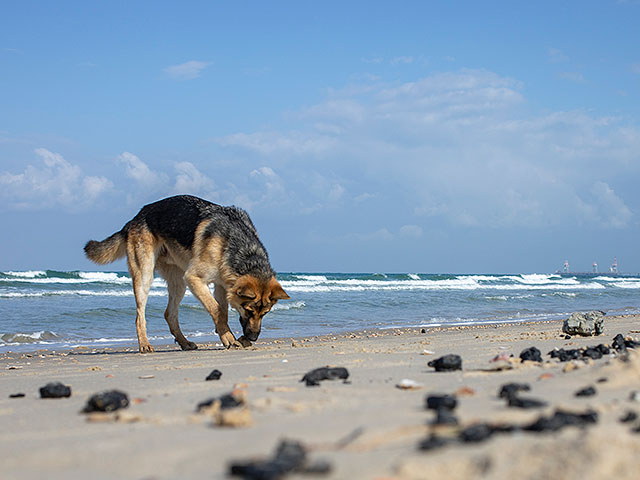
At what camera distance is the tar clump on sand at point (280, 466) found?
2053 millimetres

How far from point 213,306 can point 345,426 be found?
21.4 ft

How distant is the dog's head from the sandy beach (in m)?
3.14

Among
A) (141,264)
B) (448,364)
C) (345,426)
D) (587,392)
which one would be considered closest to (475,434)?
(345,426)

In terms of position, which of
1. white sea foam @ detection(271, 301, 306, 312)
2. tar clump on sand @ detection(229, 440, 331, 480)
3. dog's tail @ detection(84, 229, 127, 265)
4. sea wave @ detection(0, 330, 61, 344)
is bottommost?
sea wave @ detection(0, 330, 61, 344)

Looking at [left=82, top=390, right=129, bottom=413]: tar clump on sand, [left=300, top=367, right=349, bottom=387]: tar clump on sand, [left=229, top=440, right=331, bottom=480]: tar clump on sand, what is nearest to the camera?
[left=229, top=440, right=331, bottom=480]: tar clump on sand

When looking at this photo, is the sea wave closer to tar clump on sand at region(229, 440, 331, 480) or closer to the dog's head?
the dog's head

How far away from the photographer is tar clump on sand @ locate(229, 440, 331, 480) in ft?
6.73

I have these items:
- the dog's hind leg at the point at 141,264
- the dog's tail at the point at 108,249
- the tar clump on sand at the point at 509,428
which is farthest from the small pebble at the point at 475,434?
the dog's tail at the point at 108,249

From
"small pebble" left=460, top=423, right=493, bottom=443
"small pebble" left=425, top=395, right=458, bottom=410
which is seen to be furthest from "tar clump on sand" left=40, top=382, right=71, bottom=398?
"small pebble" left=460, top=423, right=493, bottom=443

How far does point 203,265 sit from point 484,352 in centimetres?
431

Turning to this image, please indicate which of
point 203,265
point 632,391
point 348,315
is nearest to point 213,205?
point 203,265

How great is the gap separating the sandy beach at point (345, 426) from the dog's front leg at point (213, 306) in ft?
11.4

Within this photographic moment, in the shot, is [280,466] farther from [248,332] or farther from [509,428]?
[248,332]

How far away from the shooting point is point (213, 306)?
914 cm
